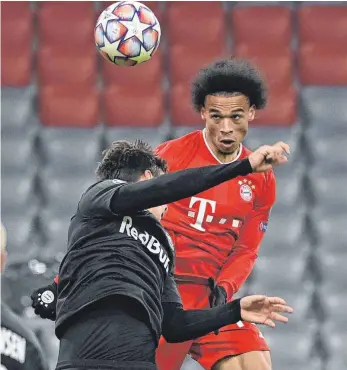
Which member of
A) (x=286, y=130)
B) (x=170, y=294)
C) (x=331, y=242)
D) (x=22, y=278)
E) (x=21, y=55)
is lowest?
(x=170, y=294)

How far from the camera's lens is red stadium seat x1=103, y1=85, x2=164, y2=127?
7391 millimetres

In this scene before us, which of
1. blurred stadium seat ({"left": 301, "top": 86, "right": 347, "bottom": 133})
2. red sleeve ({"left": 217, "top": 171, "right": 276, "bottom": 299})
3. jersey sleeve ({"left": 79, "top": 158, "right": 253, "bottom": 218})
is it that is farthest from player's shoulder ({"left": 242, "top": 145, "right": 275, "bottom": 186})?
blurred stadium seat ({"left": 301, "top": 86, "right": 347, "bottom": 133})

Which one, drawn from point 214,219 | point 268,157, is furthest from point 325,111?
point 268,157

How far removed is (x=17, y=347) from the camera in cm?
387

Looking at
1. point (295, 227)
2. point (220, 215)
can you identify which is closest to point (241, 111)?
point (220, 215)

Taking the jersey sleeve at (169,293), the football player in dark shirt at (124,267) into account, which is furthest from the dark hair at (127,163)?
the jersey sleeve at (169,293)

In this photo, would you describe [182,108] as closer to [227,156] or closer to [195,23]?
[195,23]

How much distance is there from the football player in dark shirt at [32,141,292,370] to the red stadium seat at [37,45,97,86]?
3.98 metres

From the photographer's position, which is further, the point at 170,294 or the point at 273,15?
the point at 273,15

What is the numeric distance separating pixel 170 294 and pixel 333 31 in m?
4.26

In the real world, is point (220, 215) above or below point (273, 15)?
below

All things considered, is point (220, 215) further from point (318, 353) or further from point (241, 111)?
point (318, 353)

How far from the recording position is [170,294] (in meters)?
3.65

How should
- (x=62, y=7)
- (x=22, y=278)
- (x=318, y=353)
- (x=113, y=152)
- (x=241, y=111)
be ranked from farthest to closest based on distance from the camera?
(x=62, y=7), (x=318, y=353), (x=22, y=278), (x=241, y=111), (x=113, y=152)
